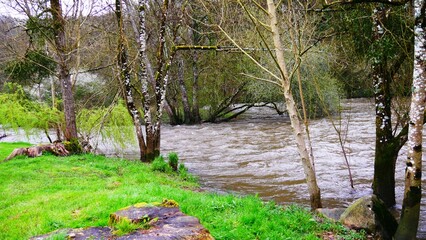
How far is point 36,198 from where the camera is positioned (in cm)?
822

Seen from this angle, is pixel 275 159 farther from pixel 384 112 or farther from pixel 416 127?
pixel 416 127

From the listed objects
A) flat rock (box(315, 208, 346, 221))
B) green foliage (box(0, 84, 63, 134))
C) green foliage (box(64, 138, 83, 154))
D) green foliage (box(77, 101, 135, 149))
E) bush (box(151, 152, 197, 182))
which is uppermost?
green foliage (box(0, 84, 63, 134))

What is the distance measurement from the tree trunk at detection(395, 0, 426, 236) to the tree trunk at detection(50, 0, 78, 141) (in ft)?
39.8

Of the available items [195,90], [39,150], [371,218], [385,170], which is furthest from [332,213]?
[195,90]

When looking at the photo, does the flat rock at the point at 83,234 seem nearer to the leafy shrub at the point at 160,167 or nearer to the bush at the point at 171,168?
the bush at the point at 171,168

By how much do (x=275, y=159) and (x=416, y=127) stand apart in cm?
911

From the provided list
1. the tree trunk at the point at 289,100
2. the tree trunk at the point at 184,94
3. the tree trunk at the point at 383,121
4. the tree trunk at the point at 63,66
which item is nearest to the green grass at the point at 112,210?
the tree trunk at the point at 289,100

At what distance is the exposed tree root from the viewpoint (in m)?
14.5

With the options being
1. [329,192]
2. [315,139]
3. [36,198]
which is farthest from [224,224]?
[315,139]

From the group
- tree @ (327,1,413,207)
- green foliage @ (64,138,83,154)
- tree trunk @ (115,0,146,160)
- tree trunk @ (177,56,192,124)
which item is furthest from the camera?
tree trunk @ (177,56,192,124)

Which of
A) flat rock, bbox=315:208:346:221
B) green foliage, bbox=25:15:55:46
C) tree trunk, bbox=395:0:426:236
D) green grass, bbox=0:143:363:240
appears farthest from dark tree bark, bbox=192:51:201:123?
tree trunk, bbox=395:0:426:236

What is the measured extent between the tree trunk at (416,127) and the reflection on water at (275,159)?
164cm

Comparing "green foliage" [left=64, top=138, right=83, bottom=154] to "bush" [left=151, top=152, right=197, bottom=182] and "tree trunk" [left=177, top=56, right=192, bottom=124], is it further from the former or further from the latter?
"tree trunk" [left=177, top=56, right=192, bottom=124]

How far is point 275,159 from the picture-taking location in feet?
50.4
